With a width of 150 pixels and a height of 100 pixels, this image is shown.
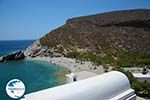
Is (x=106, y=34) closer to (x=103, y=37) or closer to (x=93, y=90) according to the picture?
(x=103, y=37)

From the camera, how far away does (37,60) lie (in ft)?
244

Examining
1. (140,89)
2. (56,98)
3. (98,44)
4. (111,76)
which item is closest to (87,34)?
(98,44)

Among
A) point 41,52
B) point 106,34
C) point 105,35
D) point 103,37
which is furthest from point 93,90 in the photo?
point 106,34

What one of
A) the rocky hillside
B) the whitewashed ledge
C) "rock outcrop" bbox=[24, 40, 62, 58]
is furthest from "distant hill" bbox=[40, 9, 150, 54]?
the whitewashed ledge

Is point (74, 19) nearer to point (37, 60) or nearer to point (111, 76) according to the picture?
point (37, 60)

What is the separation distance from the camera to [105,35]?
3329 inches

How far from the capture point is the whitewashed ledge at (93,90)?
15656 millimetres

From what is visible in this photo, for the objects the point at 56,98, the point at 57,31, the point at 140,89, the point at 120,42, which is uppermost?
the point at 57,31

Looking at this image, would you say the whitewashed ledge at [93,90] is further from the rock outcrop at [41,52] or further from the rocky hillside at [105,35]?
the rock outcrop at [41,52]

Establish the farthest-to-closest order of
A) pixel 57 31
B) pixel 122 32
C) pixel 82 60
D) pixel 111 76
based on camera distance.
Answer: pixel 57 31 < pixel 122 32 < pixel 82 60 < pixel 111 76

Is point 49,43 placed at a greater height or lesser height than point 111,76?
greater

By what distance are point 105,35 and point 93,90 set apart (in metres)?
67.8

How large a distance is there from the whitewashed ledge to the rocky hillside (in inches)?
1954

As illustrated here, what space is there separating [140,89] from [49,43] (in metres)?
61.3
